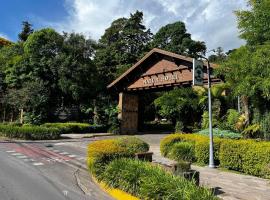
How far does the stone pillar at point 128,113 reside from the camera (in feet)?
105

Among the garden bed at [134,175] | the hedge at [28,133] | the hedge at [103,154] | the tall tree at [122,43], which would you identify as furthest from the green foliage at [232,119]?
the tall tree at [122,43]

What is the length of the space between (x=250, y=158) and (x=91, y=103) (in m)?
26.1

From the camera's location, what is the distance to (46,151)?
17.4m

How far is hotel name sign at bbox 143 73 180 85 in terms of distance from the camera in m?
26.5

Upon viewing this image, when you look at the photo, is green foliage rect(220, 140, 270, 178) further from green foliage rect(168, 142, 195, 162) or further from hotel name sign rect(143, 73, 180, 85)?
hotel name sign rect(143, 73, 180, 85)

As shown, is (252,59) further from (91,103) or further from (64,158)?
(91,103)

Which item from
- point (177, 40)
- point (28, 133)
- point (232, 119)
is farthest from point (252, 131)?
point (177, 40)

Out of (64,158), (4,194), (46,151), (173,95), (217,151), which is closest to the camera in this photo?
(4,194)

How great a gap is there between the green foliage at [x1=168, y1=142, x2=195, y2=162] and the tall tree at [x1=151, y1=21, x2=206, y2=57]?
43.7 m

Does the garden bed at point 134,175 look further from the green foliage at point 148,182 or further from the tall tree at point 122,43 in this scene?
the tall tree at point 122,43

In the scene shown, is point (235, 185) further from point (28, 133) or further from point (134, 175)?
point (28, 133)

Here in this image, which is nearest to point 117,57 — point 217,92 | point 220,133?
point 217,92

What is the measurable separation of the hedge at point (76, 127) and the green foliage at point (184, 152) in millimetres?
16882

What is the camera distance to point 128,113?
32.8m
